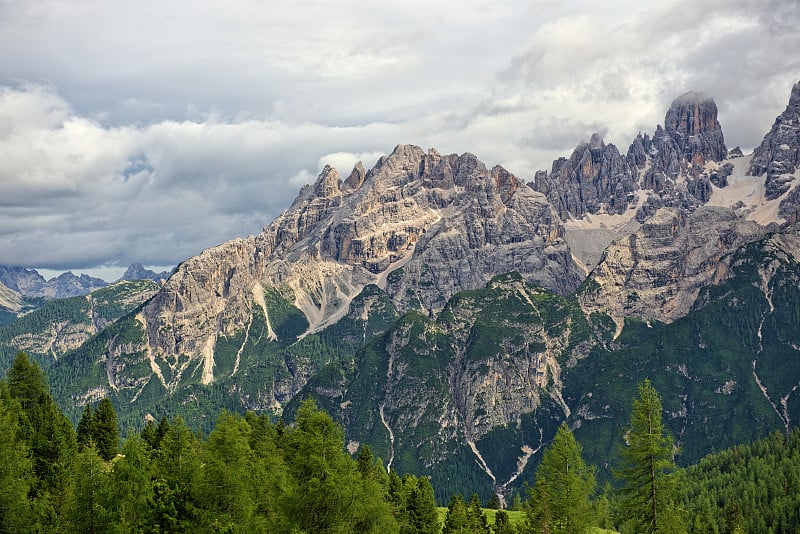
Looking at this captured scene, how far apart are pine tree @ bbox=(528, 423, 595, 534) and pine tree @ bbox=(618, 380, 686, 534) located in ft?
30.3

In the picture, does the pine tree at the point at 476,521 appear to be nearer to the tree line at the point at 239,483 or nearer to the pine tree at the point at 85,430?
the tree line at the point at 239,483

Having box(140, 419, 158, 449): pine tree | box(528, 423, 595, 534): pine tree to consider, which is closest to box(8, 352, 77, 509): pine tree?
box(140, 419, 158, 449): pine tree

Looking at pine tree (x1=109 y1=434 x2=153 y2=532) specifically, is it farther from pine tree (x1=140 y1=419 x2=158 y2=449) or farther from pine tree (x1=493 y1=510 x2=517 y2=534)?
pine tree (x1=493 y1=510 x2=517 y2=534)

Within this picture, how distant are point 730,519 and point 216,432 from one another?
131 m

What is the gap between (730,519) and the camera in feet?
561

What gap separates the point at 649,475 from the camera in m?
83.7

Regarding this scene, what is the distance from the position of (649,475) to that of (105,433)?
237ft

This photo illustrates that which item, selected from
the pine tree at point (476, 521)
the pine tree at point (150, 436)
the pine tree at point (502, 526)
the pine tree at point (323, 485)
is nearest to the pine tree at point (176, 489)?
the pine tree at point (323, 485)

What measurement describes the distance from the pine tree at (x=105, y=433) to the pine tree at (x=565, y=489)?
58640 mm

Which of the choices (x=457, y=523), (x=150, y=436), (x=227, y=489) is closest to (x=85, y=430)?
(x=150, y=436)

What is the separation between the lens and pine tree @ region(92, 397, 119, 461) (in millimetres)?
109812

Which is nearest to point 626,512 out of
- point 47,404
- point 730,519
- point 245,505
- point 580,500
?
point 580,500

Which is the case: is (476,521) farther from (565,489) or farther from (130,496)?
(130,496)

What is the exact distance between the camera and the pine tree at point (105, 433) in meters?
110
